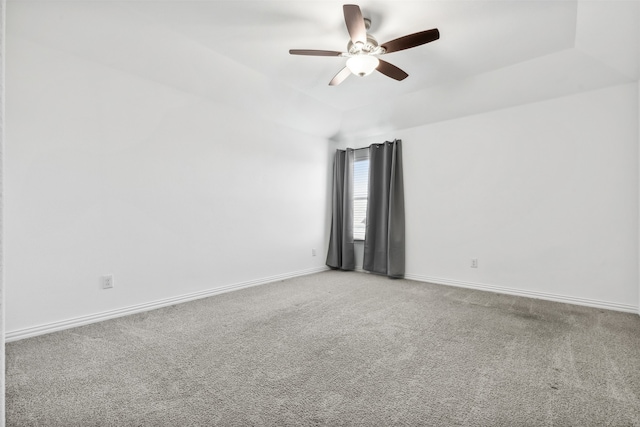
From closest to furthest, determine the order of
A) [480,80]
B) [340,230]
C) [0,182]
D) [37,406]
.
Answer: [0,182]
[37,406]
[480,80]
[340,230]

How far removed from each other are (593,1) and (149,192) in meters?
3.85

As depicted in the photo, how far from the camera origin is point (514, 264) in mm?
3564

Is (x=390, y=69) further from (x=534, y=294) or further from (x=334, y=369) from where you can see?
(x=534, y=294)

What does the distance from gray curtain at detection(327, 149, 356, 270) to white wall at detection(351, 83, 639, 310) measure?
3.14ft

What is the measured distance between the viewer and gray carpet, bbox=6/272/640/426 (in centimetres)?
139

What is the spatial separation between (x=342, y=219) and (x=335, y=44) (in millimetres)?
2719

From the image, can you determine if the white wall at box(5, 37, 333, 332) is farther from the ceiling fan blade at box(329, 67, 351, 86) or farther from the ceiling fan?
the ceiling fan

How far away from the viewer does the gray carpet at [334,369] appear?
1.39 m

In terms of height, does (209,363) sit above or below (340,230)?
below

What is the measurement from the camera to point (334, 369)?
5.88 ft

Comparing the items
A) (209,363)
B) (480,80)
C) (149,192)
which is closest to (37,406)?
(209,363)

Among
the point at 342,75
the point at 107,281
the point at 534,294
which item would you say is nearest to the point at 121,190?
the point at 107,281

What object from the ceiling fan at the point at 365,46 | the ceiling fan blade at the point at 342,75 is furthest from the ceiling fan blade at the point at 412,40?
the ceiling fan blade at the point at 342,75

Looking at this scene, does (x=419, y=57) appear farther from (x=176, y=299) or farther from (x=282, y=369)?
(x=176, y=299)
